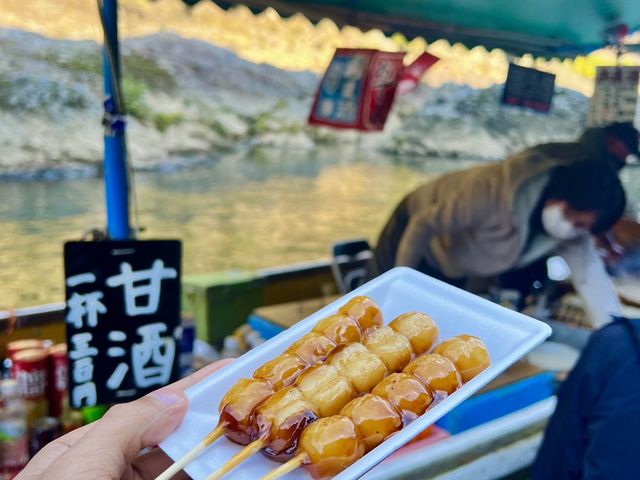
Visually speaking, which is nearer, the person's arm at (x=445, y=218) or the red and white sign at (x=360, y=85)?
the red and white sign at (x=360, y=85)

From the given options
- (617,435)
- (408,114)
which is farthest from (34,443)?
(408,114)

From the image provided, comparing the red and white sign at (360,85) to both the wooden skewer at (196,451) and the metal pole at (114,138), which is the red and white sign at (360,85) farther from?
the wooden skewer at (196,451)

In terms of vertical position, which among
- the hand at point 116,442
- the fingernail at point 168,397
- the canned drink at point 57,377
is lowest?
the canned drink at point 57,377

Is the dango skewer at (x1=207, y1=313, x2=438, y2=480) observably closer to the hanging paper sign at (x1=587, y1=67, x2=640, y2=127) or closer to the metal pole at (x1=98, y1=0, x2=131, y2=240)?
the metal pole at (x1=98, y1=0, x2=131, y2=240)

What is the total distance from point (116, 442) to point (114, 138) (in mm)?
1832

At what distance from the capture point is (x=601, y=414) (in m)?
2.08

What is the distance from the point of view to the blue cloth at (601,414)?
199 centimetres

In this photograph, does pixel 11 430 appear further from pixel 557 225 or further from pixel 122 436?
pixel 557 225

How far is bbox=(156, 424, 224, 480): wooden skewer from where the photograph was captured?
1188 millimetres

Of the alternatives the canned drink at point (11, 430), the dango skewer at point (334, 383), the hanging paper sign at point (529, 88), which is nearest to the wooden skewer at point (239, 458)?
the dango skewer at point (334, 383)

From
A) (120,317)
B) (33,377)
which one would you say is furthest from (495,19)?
(33,377)

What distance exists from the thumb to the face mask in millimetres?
3978

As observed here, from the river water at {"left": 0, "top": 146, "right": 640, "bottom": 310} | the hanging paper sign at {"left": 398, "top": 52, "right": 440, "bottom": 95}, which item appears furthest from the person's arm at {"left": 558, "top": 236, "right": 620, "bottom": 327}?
the hanging paper sign at {"left": 398, "top": 52, "right": 440, "bottom": 95}

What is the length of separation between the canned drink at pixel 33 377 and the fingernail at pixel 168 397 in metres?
1.63
